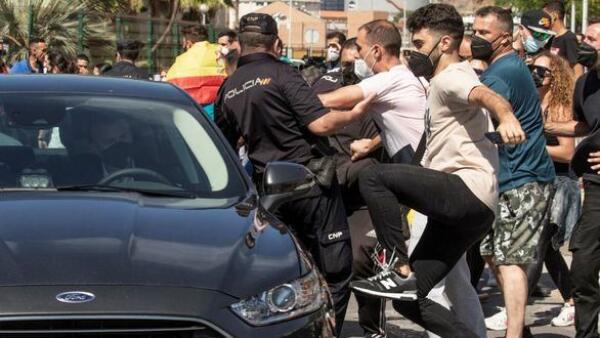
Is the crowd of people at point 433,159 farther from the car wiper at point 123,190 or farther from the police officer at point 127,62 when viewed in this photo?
the police officer at point 127,62

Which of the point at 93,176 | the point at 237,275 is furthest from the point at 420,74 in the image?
the point at 237,275

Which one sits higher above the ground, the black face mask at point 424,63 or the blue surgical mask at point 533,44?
the black face mask at point 424,63

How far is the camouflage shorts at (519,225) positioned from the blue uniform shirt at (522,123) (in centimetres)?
6

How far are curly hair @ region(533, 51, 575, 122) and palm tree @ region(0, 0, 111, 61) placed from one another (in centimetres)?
1325

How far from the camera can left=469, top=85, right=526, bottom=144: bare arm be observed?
5.07 m

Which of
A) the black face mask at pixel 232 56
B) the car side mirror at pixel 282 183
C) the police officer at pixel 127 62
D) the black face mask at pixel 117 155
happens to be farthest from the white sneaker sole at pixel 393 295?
the police officer at pixel 127 62

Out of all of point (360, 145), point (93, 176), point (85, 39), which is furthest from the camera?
point (85, 39)

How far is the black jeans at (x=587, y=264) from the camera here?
698cm

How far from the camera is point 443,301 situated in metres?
6.41

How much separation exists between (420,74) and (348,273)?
1268 millimetres

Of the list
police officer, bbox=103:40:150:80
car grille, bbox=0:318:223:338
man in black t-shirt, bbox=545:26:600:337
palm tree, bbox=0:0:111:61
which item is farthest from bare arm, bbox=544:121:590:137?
palm tree, bbox=0:0:111:61

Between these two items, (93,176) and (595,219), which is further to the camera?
(595,219)

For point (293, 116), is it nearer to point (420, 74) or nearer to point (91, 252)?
point (420, 74)

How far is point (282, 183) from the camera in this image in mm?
5305
